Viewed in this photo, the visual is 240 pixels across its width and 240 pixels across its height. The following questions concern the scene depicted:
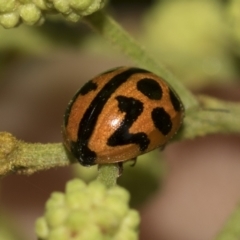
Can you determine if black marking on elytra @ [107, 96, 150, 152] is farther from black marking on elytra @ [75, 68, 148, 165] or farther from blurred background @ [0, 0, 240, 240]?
blurred background @ [0, 0, 240, 240]

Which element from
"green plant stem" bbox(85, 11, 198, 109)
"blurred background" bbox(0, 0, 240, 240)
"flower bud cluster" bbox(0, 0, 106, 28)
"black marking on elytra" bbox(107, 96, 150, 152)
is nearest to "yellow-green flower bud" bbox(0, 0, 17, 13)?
"flower bud cluster" bbox(0, 0, 106, 28)

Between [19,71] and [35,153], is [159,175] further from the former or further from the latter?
[19,71]

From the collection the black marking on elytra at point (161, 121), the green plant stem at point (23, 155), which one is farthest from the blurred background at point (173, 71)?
the green plant stem at point (23, 155)

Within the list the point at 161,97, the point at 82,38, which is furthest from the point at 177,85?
the point at 82,38

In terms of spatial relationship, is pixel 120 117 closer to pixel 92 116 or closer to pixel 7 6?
pixel 92 116

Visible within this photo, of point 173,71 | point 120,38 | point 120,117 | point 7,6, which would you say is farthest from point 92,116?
point 173,71

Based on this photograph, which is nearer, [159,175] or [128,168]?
[128,168]
